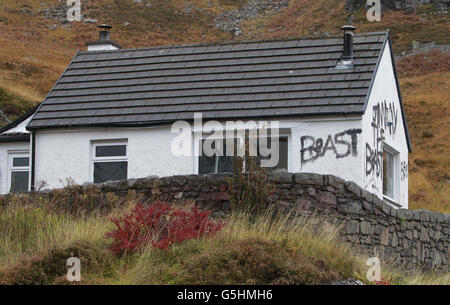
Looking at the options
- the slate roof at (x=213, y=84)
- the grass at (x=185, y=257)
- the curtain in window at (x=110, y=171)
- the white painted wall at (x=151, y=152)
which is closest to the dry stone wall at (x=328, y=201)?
the grass at (x=185, y=257)

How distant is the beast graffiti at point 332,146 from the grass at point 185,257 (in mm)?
4755

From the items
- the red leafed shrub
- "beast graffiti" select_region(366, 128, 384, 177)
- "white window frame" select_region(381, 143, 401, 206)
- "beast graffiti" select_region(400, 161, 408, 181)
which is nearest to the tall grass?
the red leafed shrub

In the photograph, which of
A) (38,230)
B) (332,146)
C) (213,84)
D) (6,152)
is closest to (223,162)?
(213,84)

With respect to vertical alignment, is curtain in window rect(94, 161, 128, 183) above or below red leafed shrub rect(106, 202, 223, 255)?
above

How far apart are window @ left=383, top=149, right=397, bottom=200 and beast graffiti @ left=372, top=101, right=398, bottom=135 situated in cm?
63

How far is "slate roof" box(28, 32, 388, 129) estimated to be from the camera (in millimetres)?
16844

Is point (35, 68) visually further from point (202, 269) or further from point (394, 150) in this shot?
point (202, 269)

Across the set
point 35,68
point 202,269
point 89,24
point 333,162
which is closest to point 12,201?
point 202,269

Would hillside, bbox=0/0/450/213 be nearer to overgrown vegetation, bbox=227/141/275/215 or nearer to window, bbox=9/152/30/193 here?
window, bbox=9/152/30/193

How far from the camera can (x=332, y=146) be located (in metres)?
16.2

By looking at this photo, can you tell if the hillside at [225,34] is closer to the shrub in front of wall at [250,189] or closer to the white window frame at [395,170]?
the white window frame at [395,170]

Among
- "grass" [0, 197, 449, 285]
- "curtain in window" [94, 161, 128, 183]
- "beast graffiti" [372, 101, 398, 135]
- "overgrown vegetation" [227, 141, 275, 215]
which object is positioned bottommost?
"grass" [0, 197, 449, 285]

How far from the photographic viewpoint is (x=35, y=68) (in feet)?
156

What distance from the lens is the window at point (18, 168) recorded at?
19869 millimetres
